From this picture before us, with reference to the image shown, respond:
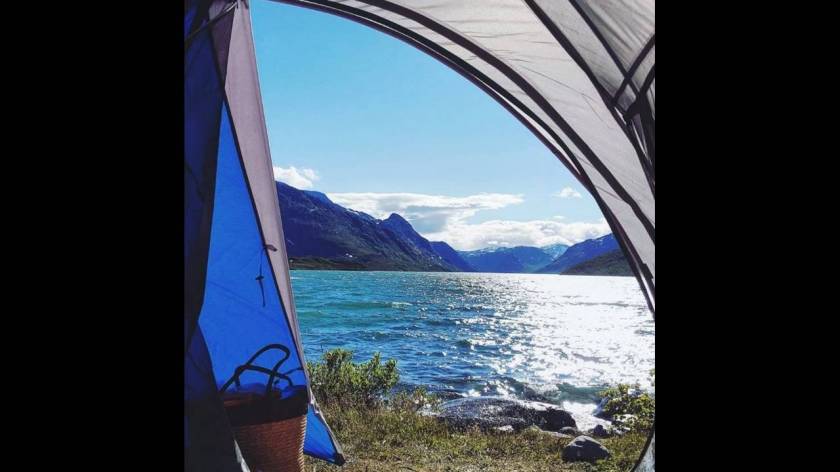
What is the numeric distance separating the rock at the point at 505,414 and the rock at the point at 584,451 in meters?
3.17

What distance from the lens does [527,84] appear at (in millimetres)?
3219

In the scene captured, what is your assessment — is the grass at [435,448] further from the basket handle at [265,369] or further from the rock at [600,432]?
the rock at [600,432]

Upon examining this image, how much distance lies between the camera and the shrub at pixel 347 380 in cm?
848

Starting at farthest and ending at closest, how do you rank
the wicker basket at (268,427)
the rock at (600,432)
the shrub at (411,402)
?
the rock at (600,432)
the shrub at (411,402)
the wicker basket at (268,427)

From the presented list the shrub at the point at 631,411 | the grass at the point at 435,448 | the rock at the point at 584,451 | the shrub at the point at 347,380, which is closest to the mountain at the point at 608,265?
the shrub at the point at 631,411

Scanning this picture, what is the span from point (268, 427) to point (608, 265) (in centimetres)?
13230

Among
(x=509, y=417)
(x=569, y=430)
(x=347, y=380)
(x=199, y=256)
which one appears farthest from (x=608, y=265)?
(x=199, y=256)

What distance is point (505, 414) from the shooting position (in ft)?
36.3

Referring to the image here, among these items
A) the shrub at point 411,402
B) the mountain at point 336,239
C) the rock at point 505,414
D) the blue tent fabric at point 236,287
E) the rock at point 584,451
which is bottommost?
the rock at point 505,414
